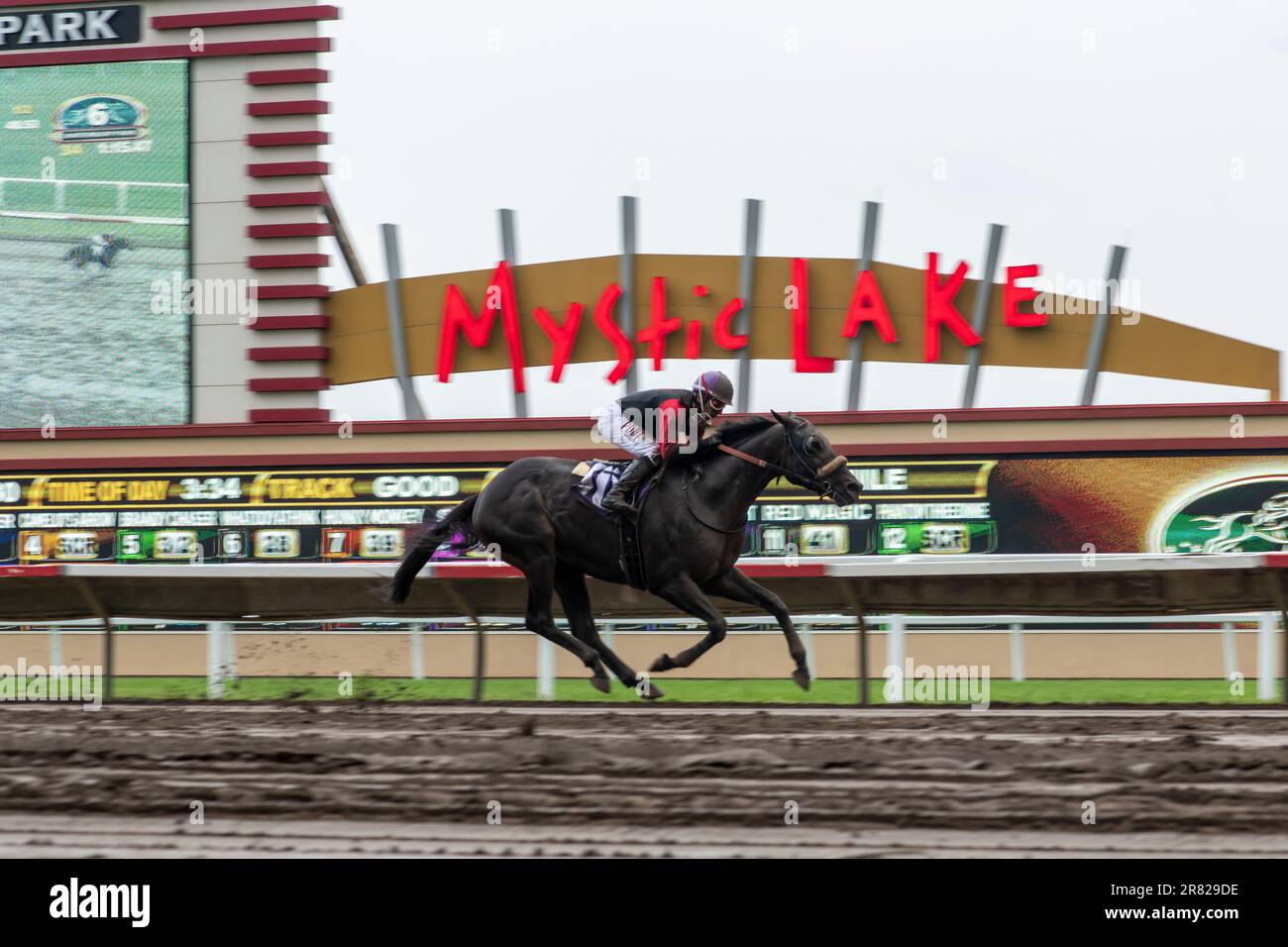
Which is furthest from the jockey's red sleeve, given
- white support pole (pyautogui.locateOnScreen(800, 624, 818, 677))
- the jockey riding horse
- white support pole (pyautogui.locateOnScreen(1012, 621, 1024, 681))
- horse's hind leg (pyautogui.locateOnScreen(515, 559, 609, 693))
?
white support pole (pyautogui.locateOnScreen(1012, 621, 1024, 681))

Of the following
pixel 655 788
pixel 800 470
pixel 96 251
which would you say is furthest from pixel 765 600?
pixel 96 251

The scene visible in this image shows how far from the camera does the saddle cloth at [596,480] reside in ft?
29.7

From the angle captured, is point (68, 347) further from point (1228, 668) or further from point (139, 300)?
point (1228, 668)

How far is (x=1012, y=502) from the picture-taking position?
53.9 ft

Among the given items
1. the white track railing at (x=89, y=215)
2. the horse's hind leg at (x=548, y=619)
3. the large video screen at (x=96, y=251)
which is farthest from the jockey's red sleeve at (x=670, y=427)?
the white track railing at (x=89, y=215)

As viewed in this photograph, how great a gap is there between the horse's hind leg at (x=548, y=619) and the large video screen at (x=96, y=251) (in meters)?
10.8

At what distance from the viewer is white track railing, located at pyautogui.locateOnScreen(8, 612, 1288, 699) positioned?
36.6 feet

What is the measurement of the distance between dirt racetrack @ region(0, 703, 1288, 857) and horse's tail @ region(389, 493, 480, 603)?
5.99ft

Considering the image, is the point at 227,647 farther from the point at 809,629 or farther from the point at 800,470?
the point at 800,470

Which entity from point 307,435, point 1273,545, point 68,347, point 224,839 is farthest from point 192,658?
point 224,839

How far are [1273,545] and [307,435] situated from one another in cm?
1036

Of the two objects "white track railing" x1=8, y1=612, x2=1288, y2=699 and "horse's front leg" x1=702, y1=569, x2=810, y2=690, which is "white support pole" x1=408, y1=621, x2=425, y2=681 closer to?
"white track railing" x1=8, y1=612, x2=1288, y2=699

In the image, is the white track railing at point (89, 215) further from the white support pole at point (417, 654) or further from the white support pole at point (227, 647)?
the white support pole at point (417, 654)

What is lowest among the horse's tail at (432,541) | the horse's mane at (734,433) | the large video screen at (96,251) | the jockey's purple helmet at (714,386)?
the horse's tail at (432,541)
